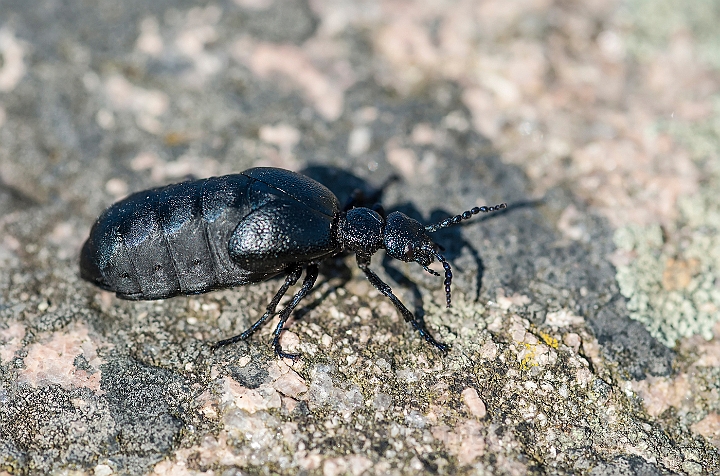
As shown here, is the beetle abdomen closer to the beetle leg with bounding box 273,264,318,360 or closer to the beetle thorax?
the beetle leg with bounding box 273,264,318,360

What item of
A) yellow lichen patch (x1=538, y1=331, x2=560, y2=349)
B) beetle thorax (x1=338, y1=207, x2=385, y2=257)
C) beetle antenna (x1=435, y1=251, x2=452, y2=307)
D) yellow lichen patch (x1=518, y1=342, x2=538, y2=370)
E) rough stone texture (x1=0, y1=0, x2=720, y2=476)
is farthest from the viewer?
beetle thorax (x1=338, y1=207, x2=385, y2=257)

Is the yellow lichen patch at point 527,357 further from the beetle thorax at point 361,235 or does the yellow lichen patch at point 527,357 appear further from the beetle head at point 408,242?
the beetle thorax at point 361,235

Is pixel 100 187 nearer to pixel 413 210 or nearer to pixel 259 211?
pixel 259 211

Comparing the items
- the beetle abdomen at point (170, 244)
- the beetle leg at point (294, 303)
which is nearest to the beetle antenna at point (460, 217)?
the beetle leg at point (294, 303)

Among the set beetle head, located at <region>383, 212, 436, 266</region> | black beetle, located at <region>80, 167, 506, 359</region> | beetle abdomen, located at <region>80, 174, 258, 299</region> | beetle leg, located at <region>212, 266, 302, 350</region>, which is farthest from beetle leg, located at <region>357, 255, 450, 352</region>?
beetle abdomen, located at <region>80, 174, 258, 299</region>

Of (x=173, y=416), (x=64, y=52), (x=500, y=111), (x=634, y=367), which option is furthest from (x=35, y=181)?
(x=634, y=367)

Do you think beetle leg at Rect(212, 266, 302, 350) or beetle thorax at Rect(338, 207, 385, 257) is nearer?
beetle leg at Rect(212, 266, 302, 350)

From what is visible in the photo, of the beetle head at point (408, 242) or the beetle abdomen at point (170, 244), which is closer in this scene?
the beetle abdomen at point (170, 244)
